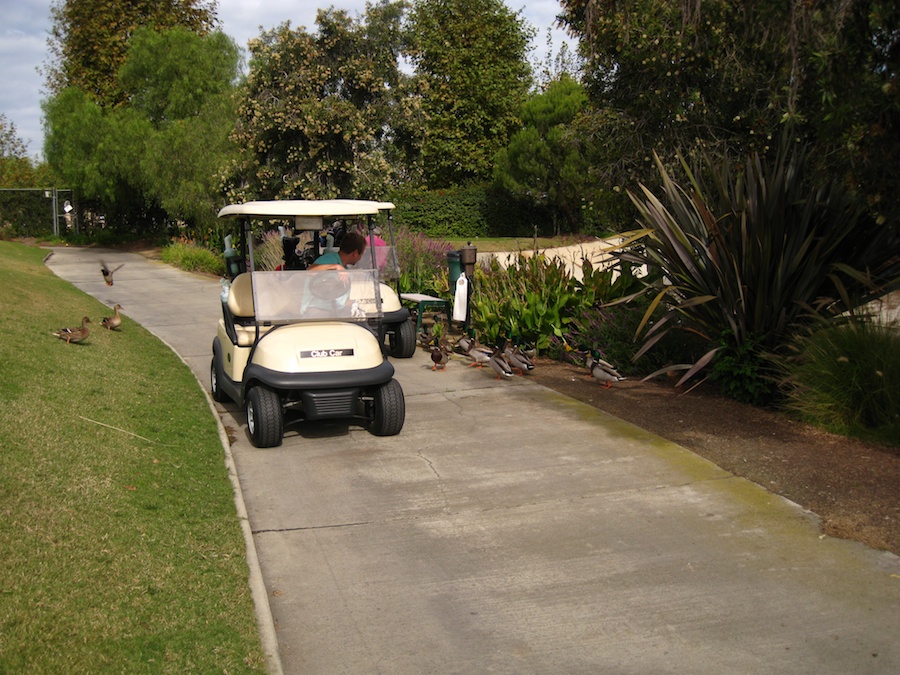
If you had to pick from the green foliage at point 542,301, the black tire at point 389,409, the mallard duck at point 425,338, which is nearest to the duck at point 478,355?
the green foliage at point 542,301

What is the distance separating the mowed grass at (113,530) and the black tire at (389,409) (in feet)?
4.37

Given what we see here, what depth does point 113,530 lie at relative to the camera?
16.3 ft

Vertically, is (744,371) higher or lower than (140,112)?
lower

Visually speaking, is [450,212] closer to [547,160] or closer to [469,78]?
[547,160]

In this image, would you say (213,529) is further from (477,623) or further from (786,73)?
(786,73)

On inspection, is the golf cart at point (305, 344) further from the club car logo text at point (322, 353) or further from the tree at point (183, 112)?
the tree at point (183, 112)

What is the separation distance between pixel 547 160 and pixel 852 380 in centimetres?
2662

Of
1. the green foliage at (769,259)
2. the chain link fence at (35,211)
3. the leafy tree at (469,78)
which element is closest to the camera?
the green foliage at (769,259)

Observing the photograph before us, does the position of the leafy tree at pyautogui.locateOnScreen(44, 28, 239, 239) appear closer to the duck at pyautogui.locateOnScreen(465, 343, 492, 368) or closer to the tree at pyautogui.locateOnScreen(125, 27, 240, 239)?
the tree at pyautogui.locateOnScreen(125, 27, 240, 239)

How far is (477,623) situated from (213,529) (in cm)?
183

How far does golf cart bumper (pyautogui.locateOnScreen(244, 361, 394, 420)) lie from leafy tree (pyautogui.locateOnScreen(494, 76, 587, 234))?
2561 centimetres

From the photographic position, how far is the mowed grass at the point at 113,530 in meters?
3.81

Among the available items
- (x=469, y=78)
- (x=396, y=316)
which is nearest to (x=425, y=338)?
(x=396, y=316)

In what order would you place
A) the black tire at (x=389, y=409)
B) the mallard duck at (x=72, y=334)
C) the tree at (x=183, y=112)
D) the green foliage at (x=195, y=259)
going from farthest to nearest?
the tree at (x=183, y=112)
the green foliage at (x=195, y=259)
the mallard duck at (x=72, y=334)
the black tire at (x=389, y=409)
